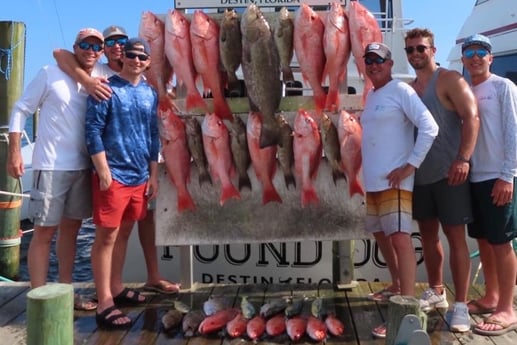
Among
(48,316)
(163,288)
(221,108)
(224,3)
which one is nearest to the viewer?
(48,316)

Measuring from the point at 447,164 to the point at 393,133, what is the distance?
0.43 meters

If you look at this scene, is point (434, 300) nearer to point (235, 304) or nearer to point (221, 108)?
point (235, 304)

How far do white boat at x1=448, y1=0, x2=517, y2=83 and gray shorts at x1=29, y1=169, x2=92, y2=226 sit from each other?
826 cm

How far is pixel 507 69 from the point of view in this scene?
966 cm

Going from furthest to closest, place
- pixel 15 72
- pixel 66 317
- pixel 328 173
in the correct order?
1. pixel 15 72
2. pixel 328 173
3. pixel 66 317

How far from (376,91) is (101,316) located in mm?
2251

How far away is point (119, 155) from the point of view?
11.1 feet

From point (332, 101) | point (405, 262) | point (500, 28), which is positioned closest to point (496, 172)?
point (405, 262)

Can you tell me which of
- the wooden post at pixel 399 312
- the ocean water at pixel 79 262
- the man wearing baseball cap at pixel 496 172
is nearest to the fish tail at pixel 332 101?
the man wearing baseball cap at pixel 496 172

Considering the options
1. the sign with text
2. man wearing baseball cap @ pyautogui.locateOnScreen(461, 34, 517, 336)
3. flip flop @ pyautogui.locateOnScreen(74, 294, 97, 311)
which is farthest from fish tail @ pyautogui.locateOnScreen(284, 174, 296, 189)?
flip flop @ pyautogui.locateOnScreen(74, 294, 97, 311)

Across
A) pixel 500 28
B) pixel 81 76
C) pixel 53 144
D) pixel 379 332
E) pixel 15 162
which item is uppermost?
pixel 500 28

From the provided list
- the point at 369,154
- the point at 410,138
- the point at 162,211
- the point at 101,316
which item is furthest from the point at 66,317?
the point at 410,138

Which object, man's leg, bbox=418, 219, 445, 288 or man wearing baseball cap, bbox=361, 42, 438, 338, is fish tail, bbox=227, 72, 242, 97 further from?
man's leg, bbox=418, 219, 445, 288

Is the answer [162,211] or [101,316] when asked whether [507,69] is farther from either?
[101,316]
